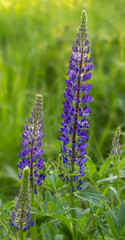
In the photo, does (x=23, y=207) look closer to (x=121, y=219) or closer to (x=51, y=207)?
(x=51, y=207)

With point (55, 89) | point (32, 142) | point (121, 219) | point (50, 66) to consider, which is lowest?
point (121, 219)

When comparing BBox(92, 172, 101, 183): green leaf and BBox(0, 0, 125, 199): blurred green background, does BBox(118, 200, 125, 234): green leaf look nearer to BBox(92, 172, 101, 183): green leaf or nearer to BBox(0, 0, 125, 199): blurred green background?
BBox(92, 172, 101, 183): green leaf

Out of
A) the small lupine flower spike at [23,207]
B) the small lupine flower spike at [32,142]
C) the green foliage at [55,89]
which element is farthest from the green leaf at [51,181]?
the small lupine flower spike at [23,207]

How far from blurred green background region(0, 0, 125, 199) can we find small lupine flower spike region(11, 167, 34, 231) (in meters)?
Result: 0.77

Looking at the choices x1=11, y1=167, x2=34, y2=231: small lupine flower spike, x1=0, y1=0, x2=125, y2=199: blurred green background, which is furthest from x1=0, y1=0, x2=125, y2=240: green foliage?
x1=11, y1=167, x2=34, y2=231: small lupine flower spike

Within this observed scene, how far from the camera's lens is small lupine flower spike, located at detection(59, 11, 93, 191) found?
164 centimetres

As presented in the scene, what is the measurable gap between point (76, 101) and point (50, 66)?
2.99 meters

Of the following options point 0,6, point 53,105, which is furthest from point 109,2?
point 53,105

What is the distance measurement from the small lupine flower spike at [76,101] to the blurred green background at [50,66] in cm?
60

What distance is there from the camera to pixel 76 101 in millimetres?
1646

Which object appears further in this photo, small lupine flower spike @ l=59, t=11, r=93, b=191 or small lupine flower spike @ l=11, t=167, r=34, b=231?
small lupine flower spike @ l=59, t=11, r=93, b=191

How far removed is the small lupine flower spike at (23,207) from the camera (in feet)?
4.72

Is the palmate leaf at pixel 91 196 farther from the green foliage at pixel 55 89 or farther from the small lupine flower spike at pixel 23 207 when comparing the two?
the small lupine flower spike at pixel 23 207

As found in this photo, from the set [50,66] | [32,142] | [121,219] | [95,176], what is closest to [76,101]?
[32,142]
